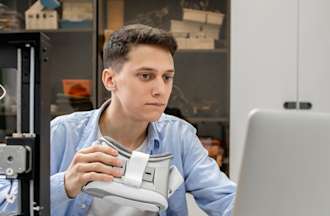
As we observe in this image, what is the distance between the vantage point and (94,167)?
3.04 ft

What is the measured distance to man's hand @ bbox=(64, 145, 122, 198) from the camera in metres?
0.92

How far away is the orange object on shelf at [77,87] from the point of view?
2604mm

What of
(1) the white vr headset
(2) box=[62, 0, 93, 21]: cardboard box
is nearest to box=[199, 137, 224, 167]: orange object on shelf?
(2) box=[62, 0, 93, 21]: cardboard box

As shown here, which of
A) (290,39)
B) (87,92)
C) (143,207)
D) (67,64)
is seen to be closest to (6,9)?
(67,64)

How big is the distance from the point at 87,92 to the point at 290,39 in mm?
1120

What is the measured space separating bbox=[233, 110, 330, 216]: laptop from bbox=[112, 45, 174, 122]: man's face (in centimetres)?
54

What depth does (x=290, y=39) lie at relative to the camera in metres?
2.41

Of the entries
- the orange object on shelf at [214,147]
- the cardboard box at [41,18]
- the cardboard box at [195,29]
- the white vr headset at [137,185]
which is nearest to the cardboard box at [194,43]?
the cardboard box at [195,29]

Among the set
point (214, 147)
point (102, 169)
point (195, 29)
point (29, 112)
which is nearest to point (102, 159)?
point (102, 169)

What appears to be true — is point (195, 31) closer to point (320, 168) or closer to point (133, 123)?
point (133, 123)

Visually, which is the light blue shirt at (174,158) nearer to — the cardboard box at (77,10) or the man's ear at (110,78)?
the man's ear at (110,78)

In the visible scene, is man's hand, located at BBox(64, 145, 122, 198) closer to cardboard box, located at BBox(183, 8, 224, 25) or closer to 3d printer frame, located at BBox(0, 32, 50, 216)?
3d printer frame, located at BBox(0, 32, 50, 216)

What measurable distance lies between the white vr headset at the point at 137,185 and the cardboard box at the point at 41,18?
182cm

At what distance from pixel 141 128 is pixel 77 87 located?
54.1 inches
